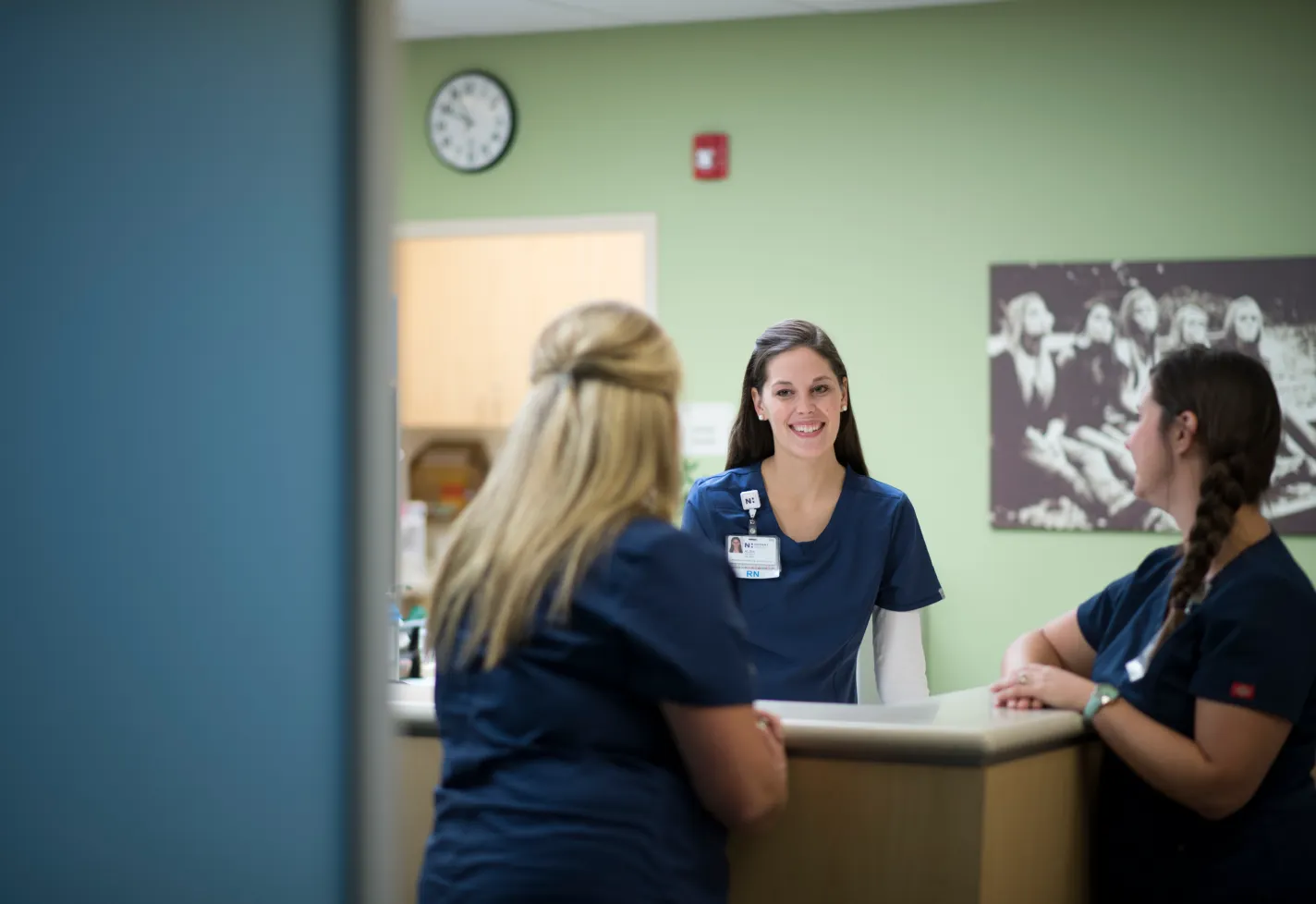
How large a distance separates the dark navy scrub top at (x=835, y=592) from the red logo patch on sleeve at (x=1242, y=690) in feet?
2.85

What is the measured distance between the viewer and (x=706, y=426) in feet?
14.2

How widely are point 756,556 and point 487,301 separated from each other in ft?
7.88

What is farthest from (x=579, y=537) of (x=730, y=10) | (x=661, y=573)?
(x=730, y=10)

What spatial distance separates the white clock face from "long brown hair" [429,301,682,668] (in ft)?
Answer: 10.9

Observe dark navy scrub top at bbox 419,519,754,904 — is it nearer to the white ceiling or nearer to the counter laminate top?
the counter laminate top

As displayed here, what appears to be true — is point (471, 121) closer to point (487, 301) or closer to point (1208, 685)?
point (487, 301)

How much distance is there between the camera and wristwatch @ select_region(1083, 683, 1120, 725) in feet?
5.10

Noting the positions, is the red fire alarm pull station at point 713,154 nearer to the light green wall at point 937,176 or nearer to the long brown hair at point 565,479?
the light green wall at point 937,176

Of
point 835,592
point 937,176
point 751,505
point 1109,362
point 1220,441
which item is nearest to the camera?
point 1220,441

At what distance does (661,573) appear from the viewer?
1201mm

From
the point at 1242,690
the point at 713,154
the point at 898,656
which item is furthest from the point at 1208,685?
the point at 713,154

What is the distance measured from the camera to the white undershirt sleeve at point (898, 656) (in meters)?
2.25

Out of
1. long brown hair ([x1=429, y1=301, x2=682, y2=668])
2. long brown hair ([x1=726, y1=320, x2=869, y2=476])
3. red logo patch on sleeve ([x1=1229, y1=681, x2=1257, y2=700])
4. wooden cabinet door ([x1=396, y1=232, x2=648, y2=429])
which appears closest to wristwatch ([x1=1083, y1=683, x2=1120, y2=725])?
red logo patch on sleeve ([x1=1229, y1=681, x2=1257, y2=700])

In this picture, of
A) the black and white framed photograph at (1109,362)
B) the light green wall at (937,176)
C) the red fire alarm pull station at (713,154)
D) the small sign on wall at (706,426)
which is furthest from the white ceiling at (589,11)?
the small sign on wall at (706,426)
